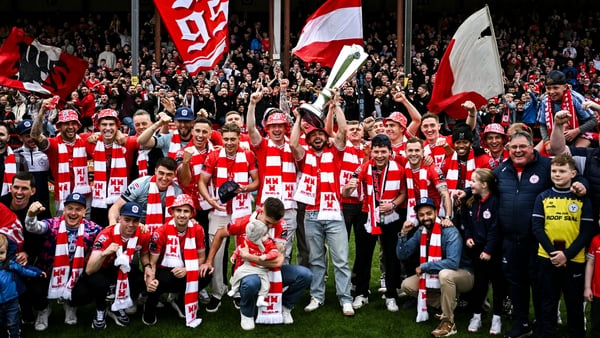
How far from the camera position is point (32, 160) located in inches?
322

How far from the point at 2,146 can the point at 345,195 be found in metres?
4.06

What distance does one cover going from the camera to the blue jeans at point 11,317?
20.8ft

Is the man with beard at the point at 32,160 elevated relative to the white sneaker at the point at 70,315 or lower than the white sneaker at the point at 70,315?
elevated

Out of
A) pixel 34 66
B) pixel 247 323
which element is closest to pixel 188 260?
pixel 247 323

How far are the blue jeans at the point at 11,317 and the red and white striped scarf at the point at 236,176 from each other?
2411mm

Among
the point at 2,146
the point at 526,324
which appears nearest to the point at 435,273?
the point at 526,324

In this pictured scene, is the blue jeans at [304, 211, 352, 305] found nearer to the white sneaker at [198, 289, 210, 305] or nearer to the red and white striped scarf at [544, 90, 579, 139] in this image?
the white sneaker at [198, 289, 210, 305]

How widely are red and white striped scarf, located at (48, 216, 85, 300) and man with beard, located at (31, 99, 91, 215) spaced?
130 centimetres

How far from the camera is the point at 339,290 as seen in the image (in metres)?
7.60

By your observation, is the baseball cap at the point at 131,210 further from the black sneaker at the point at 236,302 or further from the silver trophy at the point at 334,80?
the silver trophy at the point at 334,80

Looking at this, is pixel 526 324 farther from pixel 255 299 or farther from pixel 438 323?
pixel 255 299

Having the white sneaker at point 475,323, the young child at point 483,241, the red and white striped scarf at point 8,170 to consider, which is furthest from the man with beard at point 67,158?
the white sneaker at point 475,323

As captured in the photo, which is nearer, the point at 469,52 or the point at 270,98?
the point at 469,52

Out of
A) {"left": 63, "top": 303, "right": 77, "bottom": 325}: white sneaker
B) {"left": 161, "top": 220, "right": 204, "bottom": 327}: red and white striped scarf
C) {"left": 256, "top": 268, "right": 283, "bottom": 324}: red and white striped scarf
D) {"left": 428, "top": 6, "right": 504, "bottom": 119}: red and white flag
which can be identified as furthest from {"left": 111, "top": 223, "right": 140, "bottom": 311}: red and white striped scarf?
{"left": 428, "top": 6, "right": 504, "bottom": 119}: red and white flag
